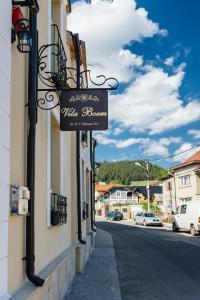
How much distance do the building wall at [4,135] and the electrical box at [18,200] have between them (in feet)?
0.72

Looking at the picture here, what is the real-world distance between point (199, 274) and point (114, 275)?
2.29 meters

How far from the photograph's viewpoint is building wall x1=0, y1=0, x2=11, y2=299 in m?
3.92

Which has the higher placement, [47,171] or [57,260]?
[47,171]

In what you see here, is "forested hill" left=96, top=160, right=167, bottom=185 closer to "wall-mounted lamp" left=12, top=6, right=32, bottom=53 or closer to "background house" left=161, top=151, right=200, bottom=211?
"background house" left=161, top=151, right=200, bottom=211

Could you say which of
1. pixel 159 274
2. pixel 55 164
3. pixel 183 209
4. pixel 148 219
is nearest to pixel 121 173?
pixel 148 219

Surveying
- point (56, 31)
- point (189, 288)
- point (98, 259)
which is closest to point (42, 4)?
point (56, 31)

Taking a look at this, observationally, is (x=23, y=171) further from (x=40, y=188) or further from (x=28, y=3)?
(x=28, y=3)

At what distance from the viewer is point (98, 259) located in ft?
43.8

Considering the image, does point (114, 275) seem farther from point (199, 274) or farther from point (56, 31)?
point (56, 31)

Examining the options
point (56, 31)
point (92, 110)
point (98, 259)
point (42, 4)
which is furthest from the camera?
point (98, 259)

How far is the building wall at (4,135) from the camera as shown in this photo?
12.9ft

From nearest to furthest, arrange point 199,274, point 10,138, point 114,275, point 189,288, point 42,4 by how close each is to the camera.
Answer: point 10,138, point 42,4, point 189,288, point 114,275, point 199,274

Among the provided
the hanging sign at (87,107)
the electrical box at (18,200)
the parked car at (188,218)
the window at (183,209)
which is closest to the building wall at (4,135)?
the electrical box at (18,200)

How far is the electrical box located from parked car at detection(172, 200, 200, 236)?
23.5 m
